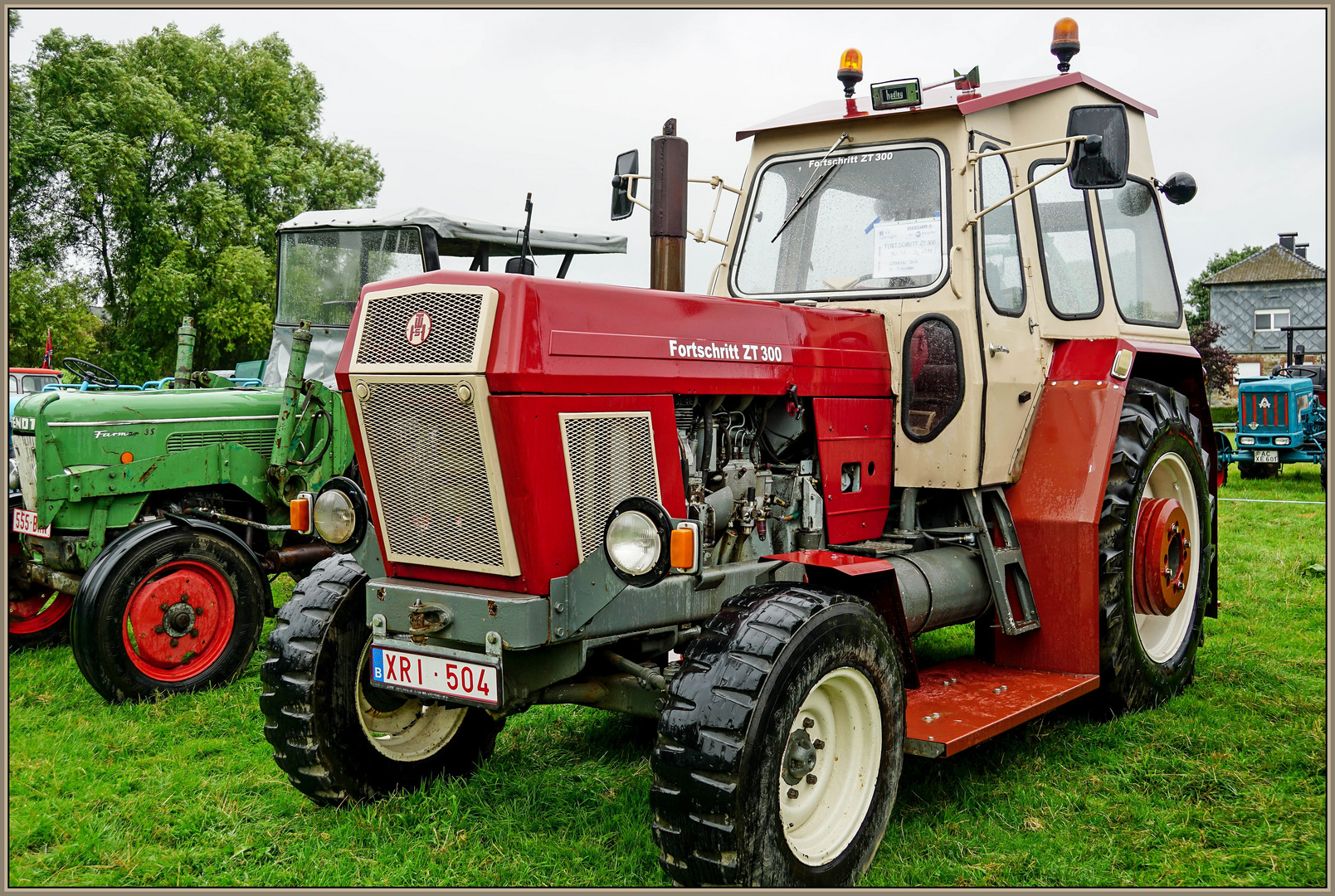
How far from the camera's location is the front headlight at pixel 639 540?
120 inches

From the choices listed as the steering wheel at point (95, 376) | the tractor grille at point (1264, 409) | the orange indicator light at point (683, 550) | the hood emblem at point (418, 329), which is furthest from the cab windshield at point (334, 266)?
the tractor grille at point (1264, 409)

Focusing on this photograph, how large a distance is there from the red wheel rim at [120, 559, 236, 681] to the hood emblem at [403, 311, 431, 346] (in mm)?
3124

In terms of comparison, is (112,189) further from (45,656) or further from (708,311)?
(708,311)

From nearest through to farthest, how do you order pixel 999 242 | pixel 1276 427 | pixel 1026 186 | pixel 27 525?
pixel 1026 186 < pixel 999 242 < pixel 27 525 < pixel 1276 427

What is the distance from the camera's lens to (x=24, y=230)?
2108 centimetres

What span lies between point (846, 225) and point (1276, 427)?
42.9ft

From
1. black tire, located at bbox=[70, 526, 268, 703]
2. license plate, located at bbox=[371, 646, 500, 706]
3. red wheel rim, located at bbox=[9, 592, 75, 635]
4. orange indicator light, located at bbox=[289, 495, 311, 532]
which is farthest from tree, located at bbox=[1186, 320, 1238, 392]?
license plate, located at bbox=[371, 646, 500, 706]

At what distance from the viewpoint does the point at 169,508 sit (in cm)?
627

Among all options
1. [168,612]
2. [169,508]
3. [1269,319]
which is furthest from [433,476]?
[1269,319]

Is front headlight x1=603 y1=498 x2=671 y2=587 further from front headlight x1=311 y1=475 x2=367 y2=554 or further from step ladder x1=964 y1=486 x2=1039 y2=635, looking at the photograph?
step ladder x1=964 y1=486 x2=1039 y2=635

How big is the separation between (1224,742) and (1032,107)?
9.54 ft

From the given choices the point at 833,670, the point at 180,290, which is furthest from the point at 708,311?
the point at 180,290

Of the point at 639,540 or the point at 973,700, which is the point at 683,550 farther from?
the point at 973,700

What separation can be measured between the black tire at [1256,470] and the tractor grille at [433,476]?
15214 millimetres
